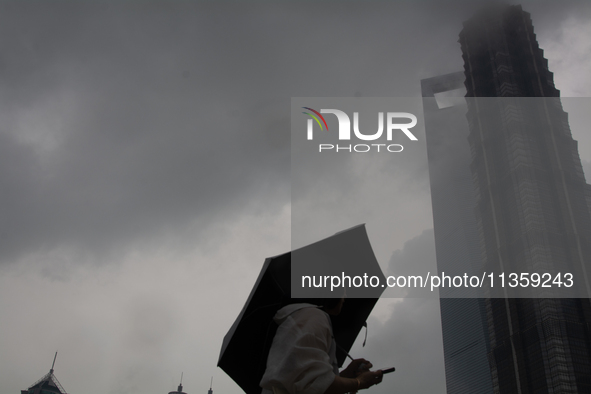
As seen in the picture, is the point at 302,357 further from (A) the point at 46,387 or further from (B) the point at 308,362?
(A) the point at 46,387

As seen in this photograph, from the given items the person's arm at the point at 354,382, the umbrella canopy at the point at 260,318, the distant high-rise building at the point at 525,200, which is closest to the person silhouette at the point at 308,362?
the person's arm at the point at 354,382

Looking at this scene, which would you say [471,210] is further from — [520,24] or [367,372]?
[367,372]

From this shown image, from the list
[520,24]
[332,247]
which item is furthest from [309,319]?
[520,24]

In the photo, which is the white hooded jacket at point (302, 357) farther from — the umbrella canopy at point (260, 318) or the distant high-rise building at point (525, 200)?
the distant high-rise building at point (525, 200)

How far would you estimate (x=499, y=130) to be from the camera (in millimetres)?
109375

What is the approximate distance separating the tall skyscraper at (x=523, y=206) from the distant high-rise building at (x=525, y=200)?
0.20 metres

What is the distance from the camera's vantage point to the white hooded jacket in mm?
2211

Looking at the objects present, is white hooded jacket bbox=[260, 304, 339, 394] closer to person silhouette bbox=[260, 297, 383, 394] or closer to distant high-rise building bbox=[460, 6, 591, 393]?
person silhouette bbox=[260, 297, 383, 394]

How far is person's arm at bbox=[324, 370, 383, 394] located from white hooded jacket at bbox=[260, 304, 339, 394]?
4 centimetres

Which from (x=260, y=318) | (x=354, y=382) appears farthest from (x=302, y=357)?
(x=260, y=318)

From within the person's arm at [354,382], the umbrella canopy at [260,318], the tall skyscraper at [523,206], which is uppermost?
the tall skyscraper at [523,206]

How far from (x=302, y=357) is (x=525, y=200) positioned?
104 m

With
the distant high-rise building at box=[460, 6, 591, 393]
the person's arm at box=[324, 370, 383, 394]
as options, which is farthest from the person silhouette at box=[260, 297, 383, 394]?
the distant high-rise building at box=[460, 6, 591, 393]

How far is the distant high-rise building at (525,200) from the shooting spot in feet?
270
